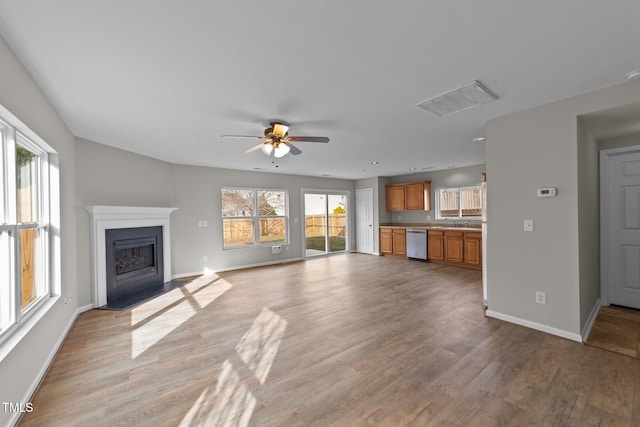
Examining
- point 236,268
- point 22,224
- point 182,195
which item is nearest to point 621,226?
point 22,224

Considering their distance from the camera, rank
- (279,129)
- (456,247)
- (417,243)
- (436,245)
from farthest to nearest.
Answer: (417,243)
(436,245)
(456,247)
(279,129)

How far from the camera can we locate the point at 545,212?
2834 millimetres

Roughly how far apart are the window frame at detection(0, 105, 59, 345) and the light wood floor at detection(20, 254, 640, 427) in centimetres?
61

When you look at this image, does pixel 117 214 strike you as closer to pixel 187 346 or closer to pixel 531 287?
pixel 187 346

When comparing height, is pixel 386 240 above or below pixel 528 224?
below

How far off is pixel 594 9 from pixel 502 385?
250 centimetres

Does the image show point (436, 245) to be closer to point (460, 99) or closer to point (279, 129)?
point (460, 99)

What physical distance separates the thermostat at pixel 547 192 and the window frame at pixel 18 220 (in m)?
4.51

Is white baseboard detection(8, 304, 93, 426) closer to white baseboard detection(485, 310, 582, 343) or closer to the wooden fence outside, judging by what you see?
the wooden fence outside

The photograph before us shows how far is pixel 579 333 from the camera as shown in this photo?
2658mm

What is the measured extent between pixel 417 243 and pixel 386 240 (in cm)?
106

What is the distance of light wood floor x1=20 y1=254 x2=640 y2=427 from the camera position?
178 centimetres

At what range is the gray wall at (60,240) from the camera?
5.58 feet

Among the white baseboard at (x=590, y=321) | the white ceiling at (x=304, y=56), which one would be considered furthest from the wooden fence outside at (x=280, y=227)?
the white baseboard at (x=590, y=321)
